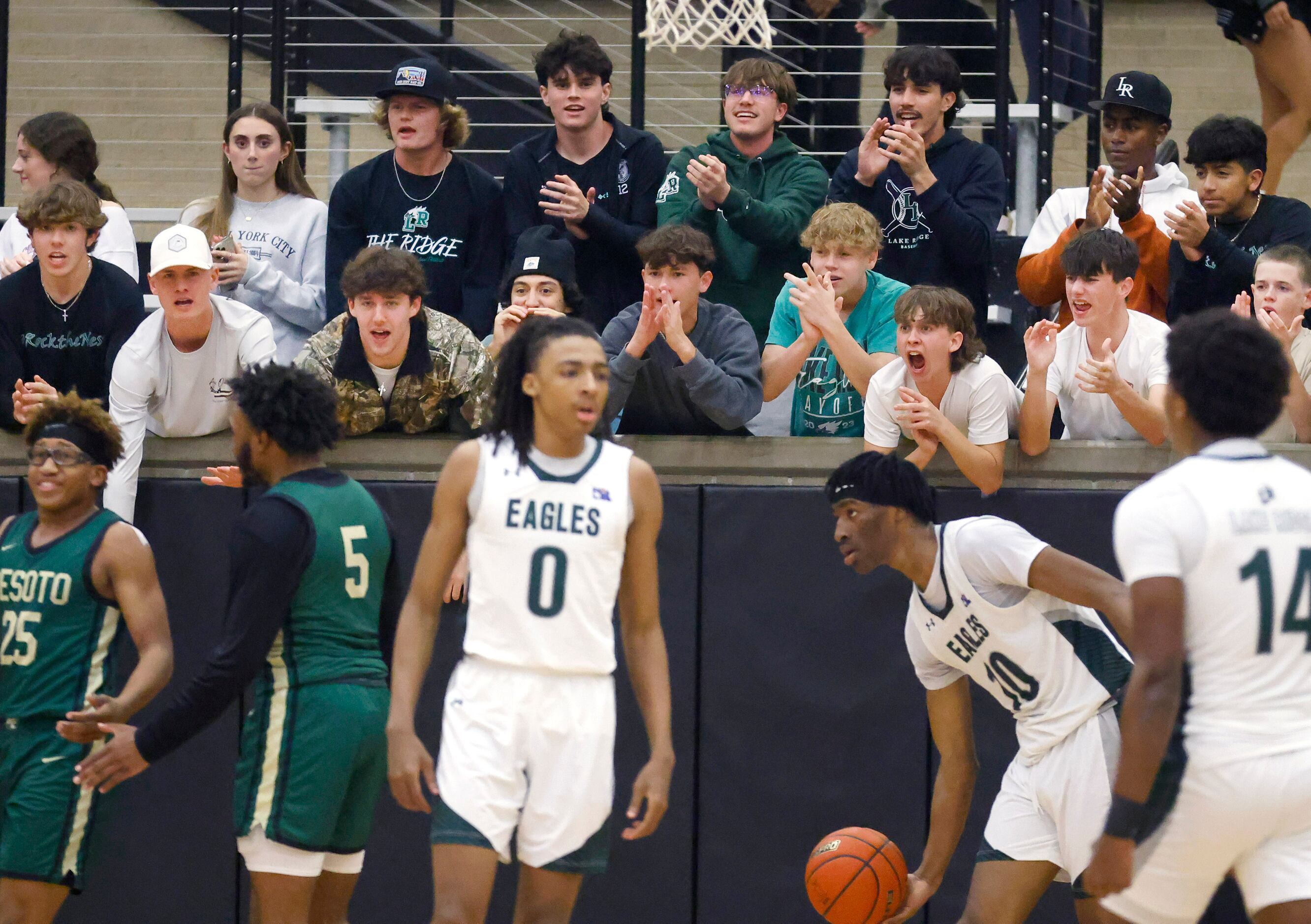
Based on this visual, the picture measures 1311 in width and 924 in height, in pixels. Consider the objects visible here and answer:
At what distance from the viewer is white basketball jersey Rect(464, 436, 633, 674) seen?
4711 mm

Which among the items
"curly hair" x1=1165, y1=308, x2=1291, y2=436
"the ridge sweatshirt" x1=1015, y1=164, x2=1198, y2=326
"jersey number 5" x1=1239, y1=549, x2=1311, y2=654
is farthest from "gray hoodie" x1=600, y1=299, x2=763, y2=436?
"jersey number 5" x1=1239, y1=549, x2=1311, y2=654

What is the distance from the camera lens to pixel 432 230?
7512mm

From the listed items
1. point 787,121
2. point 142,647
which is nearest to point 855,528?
point 142,647

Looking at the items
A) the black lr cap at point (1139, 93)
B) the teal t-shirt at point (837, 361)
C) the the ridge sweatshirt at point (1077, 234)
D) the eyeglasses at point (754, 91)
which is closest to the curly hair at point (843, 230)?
the teal t-shirt at point (837, 361)

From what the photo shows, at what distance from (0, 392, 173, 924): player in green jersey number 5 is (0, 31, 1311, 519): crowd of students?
41.2 inches

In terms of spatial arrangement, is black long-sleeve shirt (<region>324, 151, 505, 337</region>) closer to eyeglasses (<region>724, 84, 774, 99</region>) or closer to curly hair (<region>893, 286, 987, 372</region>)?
eyeglasses (<region>724, 84, 774, 99</region>)

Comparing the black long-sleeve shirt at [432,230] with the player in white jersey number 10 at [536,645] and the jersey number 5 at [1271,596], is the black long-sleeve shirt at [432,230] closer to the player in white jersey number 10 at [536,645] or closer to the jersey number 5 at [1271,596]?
the player in white jersey number 10 at [536,645]

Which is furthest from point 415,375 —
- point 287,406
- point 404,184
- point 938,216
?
point 938,216

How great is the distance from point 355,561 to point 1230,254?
390 cm

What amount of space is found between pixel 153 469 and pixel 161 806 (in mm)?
1407

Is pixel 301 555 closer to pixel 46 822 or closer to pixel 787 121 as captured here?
pixel 46 822

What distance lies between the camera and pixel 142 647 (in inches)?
219

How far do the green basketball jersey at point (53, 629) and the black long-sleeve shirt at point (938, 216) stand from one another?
12.1ft

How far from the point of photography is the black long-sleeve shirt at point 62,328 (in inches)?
276
